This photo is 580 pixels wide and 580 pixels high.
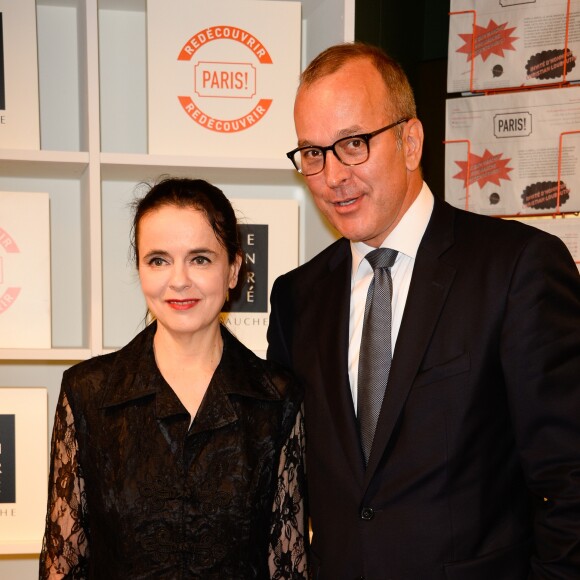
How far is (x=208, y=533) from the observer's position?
1.54 meters

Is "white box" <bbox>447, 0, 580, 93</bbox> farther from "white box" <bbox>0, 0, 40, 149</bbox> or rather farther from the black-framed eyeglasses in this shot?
"white box" <bbox>0, 0, 40, 149</bbox>

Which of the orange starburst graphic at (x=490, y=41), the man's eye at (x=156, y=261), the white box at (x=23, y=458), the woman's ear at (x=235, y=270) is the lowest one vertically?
the white box at (x=23, y=458)

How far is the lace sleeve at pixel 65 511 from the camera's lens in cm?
157

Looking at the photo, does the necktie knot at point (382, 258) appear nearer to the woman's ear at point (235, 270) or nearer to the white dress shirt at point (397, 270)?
the white dress shirt at point (397, 270)

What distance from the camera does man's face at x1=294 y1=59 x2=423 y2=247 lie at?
153 cm

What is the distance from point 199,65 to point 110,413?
1.08m

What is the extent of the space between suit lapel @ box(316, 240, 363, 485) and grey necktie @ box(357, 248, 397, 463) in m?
0.03

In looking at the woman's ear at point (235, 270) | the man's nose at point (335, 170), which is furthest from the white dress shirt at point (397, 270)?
the woman's ear at point (235, 270)

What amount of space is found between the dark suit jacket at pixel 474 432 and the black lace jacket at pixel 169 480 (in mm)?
164

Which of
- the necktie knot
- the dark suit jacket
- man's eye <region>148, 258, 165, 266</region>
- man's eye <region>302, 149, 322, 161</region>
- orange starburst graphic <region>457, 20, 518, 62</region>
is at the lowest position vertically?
the dark suit jacket

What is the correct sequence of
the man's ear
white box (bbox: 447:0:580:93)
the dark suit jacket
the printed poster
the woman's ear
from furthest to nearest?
1. white box (bbox: 447:0:580:93)
2. the printed poster
3. the woman's ear
4. the man's ear
5. the dark suit jacket

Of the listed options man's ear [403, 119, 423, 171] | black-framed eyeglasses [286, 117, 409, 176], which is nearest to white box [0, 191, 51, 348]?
black-framed eyeglasses [286, 117, 409, 176]

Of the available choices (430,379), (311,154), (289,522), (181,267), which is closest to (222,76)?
(311,154)

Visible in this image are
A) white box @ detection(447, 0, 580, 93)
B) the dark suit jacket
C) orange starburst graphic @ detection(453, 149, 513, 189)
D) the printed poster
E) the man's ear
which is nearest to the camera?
the dark suit jacket
